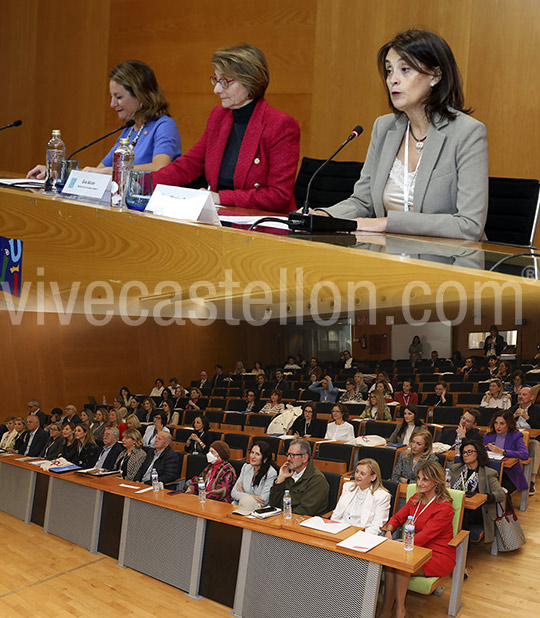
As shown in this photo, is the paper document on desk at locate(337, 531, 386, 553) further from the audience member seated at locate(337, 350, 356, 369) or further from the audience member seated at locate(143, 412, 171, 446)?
the audience member seated at locate(143, 412, 171, 446)

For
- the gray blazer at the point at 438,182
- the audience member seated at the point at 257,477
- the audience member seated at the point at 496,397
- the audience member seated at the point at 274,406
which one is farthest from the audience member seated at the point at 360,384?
the gray blazer at the point at 438,182

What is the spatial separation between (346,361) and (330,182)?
6.84 feet

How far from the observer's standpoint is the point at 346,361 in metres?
4.46

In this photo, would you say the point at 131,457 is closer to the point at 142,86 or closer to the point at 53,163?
the point at 53,163

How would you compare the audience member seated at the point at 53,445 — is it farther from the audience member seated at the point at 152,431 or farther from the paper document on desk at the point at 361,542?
the paper document on desk at the point at 361,542

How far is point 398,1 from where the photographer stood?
6.35 meters

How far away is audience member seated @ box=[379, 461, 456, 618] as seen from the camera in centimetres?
302

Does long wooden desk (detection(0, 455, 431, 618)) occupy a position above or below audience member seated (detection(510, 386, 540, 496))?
below

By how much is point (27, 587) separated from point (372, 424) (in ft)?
8.77

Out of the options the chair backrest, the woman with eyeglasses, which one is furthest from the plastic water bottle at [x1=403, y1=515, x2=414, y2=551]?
the woman with eyeglasses

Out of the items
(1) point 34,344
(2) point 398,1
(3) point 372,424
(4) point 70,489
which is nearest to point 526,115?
(2) point 398,1

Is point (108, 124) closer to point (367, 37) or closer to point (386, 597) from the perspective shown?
point (367, 37)

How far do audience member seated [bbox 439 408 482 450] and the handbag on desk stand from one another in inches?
23.0

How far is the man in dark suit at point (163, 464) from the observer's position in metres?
4.80
